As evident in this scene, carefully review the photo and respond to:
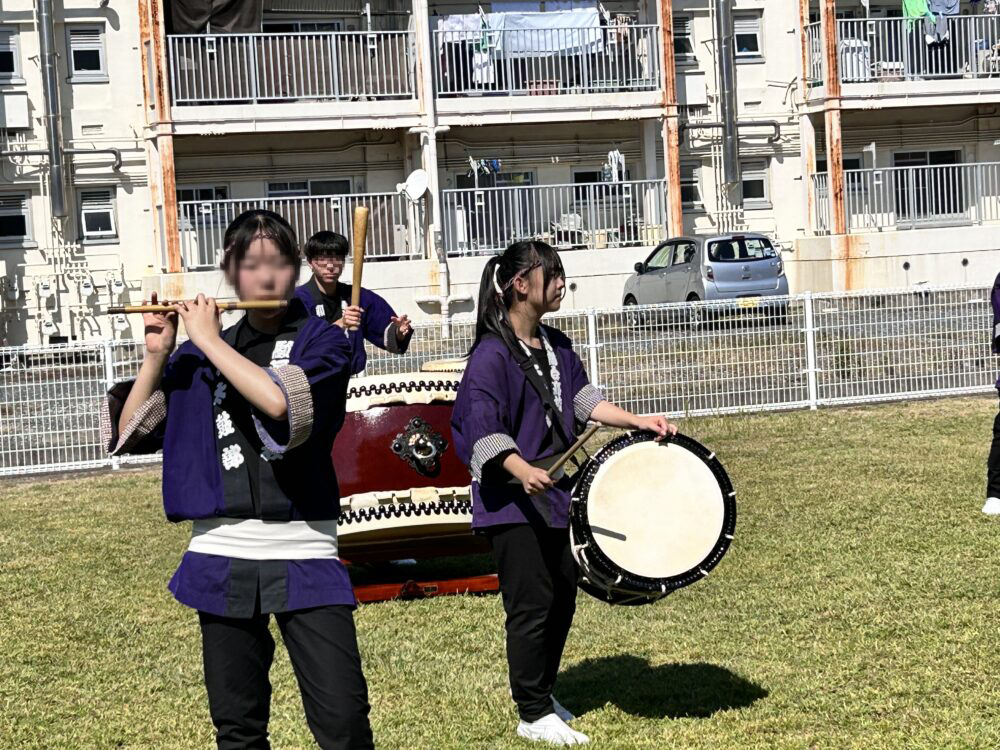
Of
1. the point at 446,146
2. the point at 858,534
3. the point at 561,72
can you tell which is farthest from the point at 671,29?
the point at 858,534

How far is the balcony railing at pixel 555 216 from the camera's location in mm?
26172

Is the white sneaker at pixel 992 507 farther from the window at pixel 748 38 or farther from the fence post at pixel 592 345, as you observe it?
the window at pixel 748 38

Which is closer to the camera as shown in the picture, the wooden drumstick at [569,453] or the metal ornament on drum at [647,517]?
the wooden drumstick at [569,453]

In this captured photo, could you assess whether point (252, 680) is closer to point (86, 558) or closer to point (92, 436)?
point (86, 558)

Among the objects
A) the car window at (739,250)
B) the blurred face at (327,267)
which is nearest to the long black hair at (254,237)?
the blurred face at (327,267)

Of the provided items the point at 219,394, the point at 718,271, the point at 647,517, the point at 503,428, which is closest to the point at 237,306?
the point at 219,394

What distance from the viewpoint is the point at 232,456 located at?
396cm

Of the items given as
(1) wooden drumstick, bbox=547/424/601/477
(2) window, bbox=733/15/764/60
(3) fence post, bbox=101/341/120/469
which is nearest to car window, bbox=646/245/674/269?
(2) window, bbox=733/15/764/60

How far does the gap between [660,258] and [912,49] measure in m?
7.11

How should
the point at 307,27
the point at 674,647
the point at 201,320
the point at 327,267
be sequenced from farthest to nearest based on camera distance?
1. the point at 307,27
2. the point at 327,267
3. the point at 674,647
4. the point at 201,320

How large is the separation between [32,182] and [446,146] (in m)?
7.34

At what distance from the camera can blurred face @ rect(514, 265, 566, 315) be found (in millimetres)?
5422

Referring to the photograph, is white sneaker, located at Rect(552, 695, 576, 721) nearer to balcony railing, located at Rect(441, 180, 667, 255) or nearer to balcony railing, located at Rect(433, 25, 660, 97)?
balcony railing, located at Rect(441, 180, 667, 255)

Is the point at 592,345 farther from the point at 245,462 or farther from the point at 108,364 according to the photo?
the point at 245,462
